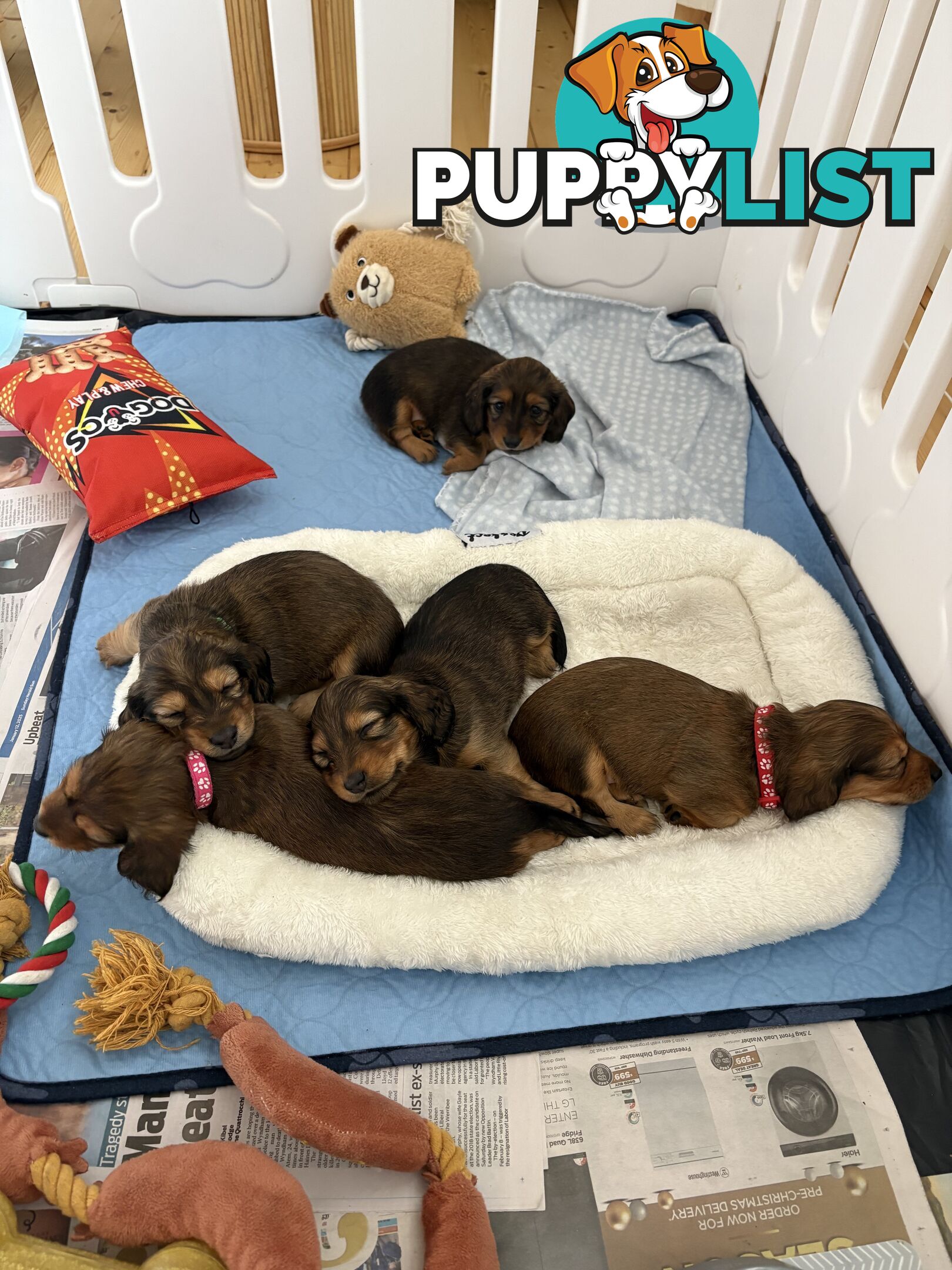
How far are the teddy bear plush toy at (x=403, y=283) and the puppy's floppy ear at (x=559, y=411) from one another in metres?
0.57

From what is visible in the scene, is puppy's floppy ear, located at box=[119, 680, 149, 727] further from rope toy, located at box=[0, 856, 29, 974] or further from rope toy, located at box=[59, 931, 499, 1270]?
rope toy, located at box=[59, 931, 499, 1270]

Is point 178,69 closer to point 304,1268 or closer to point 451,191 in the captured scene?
point 451,191

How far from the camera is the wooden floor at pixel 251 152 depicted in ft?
13.6

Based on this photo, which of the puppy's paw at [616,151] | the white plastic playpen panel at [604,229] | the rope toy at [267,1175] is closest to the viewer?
the rope toy at [267,1175]

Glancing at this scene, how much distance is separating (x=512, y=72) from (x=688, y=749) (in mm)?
2253

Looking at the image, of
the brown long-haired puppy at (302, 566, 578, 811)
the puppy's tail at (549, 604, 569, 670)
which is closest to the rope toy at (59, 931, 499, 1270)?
the brown long-haired puppy at (302, 566, 578, 811)

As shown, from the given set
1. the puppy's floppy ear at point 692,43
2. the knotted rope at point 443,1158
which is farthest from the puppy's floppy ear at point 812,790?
the puppy's floppy ear at point 692,43

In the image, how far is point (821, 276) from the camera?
261cm

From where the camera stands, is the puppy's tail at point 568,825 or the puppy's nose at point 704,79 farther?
the puppy's nose at point 704,79

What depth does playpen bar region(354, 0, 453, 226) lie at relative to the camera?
9.29 feet

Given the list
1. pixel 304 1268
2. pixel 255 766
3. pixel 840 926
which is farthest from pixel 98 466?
pixel 840 926

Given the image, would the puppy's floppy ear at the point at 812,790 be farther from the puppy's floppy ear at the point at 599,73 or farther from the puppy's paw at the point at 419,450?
the puppy's floppy ear at the point at 599,73

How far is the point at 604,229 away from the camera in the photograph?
3.23m

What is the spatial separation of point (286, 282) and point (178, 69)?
2.31 ft
